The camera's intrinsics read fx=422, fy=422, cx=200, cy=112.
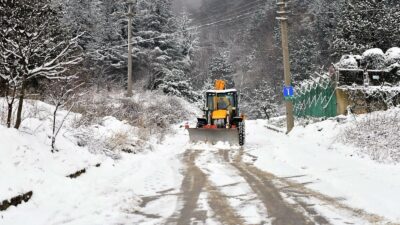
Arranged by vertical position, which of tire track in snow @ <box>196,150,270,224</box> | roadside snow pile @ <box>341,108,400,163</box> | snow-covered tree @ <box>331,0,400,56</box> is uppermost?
snow-covered tree @ <box>331,0,400,56</box>

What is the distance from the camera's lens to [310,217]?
6012 mm

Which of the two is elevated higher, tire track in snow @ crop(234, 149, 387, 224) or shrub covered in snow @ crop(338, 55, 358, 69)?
shrub covered in snow @ crop(338, 55, 358, 69)

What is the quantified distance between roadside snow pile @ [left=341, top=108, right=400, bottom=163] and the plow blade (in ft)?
21.4

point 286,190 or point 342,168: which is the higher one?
point 342,168

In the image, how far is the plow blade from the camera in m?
19.6

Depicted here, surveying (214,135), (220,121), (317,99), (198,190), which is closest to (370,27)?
(317,99)

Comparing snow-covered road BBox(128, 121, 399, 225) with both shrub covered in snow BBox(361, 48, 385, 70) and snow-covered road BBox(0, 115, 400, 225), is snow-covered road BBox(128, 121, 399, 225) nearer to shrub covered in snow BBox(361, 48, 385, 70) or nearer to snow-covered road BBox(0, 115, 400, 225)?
snow-covered road BBox(0, 115, 400, 225)

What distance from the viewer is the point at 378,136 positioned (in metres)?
11.9

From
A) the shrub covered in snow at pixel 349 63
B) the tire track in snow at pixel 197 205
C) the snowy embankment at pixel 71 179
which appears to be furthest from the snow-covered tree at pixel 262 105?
the tire track in snow at pixel 197 205

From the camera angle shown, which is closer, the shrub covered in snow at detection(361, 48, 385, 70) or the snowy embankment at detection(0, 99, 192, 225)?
the snowy embankment at detection(0, 99, 192, 225)

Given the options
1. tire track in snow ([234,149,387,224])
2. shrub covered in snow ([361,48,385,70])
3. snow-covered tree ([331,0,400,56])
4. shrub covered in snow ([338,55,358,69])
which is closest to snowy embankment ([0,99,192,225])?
tire track in snow ([234,149,387,224])

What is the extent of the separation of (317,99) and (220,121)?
5037mm

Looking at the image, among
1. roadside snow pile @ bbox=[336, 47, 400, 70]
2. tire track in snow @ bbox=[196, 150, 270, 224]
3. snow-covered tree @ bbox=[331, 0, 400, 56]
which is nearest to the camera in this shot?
tire track in snow @ bbox=[196, 150, 270, 224]

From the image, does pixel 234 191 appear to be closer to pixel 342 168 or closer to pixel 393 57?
pixel 342 168
